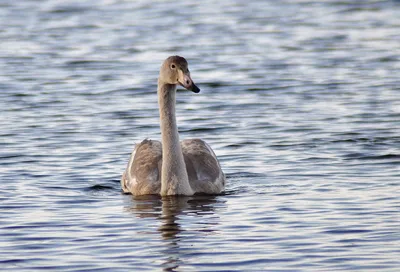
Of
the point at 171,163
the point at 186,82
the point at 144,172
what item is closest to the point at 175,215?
the point at 171,163

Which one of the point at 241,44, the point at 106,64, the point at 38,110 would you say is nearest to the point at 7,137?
the point at 38,110

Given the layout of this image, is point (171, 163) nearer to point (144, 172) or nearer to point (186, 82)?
point (144, 172)

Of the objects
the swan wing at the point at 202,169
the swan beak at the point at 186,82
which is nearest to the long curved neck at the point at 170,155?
the swan wing at the point at 202,169

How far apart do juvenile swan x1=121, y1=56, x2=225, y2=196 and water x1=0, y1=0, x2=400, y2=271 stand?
23 cm

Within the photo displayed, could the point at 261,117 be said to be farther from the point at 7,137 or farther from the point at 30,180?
the point at 30,180

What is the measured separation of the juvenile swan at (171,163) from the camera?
14914 millimetres

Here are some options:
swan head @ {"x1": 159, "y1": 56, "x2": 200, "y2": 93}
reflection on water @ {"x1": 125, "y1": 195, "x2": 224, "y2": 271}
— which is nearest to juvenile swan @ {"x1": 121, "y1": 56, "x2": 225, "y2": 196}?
swan head @ {"x1": 159, "y1": 56, "x2": 200, "y2": 93}

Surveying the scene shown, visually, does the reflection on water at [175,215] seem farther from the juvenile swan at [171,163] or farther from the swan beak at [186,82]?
the swan beak at [186,82]

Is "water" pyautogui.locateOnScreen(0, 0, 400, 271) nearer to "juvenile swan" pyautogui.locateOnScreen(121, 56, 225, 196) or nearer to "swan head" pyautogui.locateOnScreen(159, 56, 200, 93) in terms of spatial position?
"juvenile swan" pyautogui.locateOnScreen(121, 56, 225, 196)

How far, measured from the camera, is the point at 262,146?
59.7 ft

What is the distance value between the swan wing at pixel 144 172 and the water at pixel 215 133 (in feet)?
0.72

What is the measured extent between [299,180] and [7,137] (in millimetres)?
5650

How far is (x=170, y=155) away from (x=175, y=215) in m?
1.34

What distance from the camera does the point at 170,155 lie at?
15008 mm
